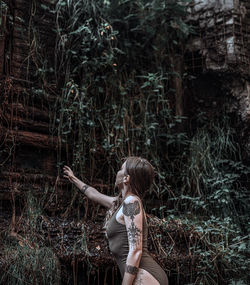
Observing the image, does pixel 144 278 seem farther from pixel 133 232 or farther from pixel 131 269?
pixel 133 232

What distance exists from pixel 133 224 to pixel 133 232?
0.06m

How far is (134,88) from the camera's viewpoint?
5.40 meters

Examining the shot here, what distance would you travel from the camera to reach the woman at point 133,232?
2.70m

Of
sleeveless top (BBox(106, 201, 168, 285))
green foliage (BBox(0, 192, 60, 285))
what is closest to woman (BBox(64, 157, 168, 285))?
sleeveless top (BBox(106, 201, 168, 285))

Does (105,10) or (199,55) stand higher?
(105,10)

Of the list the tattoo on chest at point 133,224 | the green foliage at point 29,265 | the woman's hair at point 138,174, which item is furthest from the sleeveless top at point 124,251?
the green foliage at point 29,265

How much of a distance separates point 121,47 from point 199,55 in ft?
4.01

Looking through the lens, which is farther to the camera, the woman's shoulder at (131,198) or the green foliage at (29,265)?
the green foliage at (29,265)

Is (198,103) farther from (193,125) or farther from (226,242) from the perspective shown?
(226,242)

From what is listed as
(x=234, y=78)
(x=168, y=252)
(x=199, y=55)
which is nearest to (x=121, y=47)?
(x=199, y=55)

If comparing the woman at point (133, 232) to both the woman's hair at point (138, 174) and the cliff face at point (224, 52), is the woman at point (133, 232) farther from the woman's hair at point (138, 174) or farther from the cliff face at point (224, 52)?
the cliff face at point (224, 52)

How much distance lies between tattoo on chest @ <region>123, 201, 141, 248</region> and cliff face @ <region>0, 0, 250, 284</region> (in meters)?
1.10

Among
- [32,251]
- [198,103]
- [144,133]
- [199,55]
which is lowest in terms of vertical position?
Result: [32,251]

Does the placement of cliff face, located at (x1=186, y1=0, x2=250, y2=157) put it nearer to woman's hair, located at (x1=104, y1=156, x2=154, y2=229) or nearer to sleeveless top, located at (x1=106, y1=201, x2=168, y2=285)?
woman's hair, located at (x1=104, y1=156, x2=154, y2=229)
